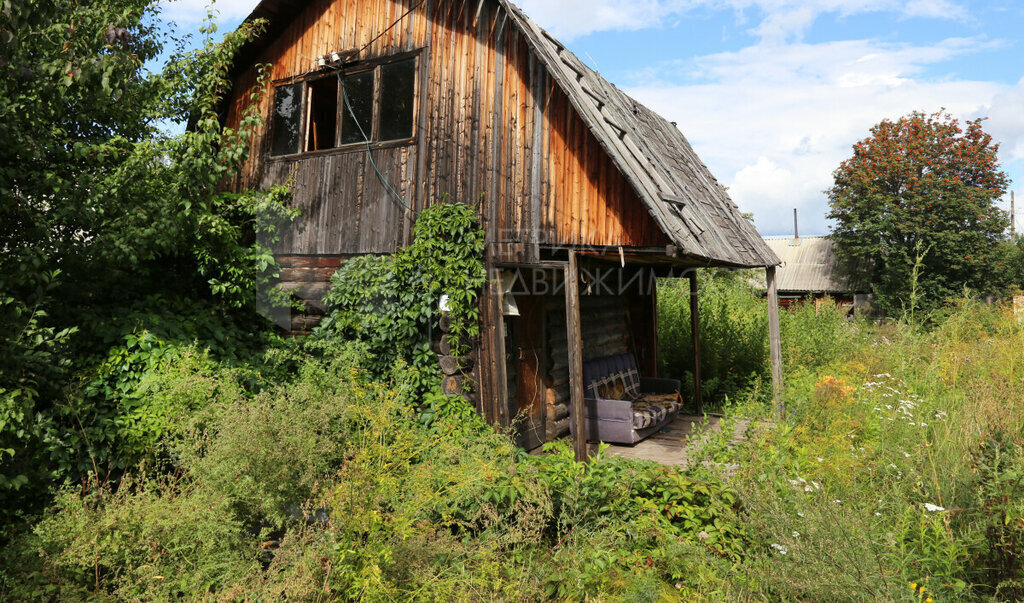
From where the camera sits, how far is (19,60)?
5230 mm

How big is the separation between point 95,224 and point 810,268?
30.6 meters

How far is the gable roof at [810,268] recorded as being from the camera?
28.4 metres

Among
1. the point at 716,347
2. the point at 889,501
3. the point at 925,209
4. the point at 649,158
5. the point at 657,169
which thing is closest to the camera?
the point at 889,501

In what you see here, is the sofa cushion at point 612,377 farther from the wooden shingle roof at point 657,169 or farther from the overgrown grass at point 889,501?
the overgrown grass at point 889,501

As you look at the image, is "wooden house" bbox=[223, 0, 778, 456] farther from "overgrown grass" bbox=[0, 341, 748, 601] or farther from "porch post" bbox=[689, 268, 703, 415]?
"overgrown grass" bbox=[0, 341, 748, 601]

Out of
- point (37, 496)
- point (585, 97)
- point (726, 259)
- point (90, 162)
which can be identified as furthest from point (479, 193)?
point (37, 496)

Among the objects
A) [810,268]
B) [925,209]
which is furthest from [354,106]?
[810,268]

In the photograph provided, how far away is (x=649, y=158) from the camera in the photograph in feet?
25.1

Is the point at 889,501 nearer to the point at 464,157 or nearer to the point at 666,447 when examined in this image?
the point at 666,447

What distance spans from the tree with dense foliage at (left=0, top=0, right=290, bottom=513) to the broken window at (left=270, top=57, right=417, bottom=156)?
2.97 feet

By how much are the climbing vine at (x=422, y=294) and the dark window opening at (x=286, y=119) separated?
2.43m

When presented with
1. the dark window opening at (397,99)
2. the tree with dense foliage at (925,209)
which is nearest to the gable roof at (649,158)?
the dark window opening at (397,99)

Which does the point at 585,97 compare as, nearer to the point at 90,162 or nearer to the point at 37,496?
the point at 90,162

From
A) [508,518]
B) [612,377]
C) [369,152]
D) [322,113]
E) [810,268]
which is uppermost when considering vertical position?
[322,113]
